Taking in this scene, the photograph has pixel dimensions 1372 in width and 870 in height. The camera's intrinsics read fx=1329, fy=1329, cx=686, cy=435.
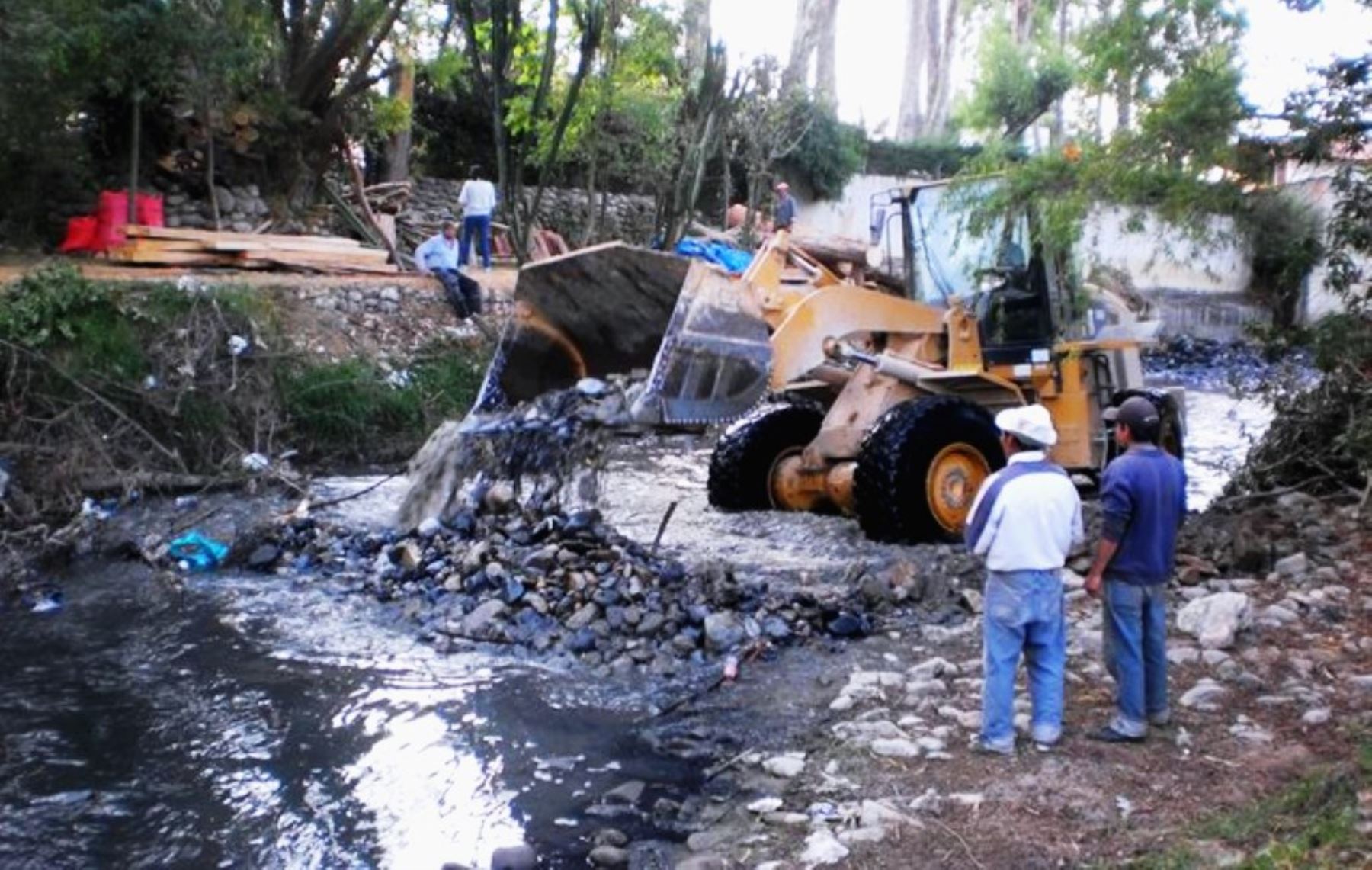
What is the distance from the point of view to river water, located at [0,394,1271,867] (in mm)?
5559

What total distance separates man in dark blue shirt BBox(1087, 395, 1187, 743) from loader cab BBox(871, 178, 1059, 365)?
4.75 m

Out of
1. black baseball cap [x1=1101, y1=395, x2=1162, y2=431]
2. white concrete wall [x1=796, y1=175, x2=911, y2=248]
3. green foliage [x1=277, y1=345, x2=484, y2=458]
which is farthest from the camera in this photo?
white concrete wall [x1=796, y1=175, x2=911, y2=248]

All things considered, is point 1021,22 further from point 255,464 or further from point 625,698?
point 625,698

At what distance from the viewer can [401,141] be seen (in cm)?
2381

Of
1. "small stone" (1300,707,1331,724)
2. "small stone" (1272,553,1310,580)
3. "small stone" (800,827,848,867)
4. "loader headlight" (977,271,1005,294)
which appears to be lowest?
"small stone" (800,827,848,867)

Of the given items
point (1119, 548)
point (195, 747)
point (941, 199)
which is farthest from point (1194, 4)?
point (195, 747)

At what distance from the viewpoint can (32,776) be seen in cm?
623

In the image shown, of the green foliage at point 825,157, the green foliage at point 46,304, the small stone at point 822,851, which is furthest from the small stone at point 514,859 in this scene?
the green foliage at point 825,157

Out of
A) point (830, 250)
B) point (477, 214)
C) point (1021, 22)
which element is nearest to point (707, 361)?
point (830, 250)

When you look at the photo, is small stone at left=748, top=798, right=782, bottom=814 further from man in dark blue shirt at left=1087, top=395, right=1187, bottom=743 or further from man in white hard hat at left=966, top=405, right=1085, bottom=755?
man in dark blue shirt at left=1087, top=395, right=1187, bottom=743

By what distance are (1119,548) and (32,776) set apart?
5.08m

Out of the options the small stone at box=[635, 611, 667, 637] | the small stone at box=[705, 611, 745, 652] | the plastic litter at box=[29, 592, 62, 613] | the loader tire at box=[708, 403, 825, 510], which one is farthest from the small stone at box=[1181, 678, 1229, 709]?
the plastic litter at box=[29, 592, 62, 613]

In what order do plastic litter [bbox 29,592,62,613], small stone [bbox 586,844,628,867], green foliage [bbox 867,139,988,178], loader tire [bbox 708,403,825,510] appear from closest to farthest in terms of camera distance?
small stone [bbox 586,844,628,867] < plastic litter [bbox 29,592,62,613] < loader tire [bbox 708,403,825,510] < green foliage [bbox 867,139,988,178]

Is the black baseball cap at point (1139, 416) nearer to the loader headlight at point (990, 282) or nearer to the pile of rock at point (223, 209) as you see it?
the loader headlight at point (990, 282)
